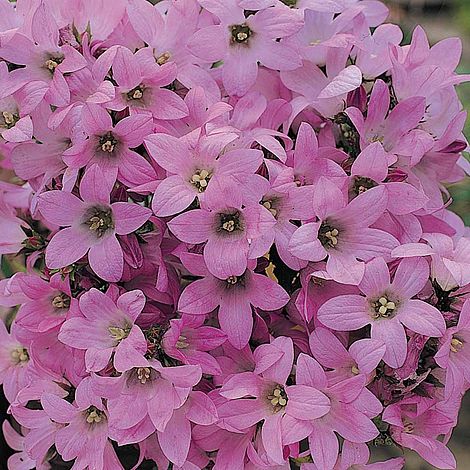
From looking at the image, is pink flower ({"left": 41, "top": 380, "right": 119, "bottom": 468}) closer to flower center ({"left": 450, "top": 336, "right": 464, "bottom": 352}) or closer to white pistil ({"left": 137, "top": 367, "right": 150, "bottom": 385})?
white pistil ({"left": 137, "top": 367, "right": 150, "bottom": 385})

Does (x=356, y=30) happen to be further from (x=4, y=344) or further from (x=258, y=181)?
(x=4, y=344)

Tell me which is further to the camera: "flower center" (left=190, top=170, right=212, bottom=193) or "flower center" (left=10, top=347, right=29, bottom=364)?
"flower center" (left=10, top=347, right=29, bottom=364)

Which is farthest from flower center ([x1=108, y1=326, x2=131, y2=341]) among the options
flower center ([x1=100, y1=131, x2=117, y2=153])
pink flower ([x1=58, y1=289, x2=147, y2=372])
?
flower center ([x1=100, y1=131, x2=117, y2=153])

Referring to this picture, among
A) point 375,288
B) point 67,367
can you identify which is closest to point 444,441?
point 375,288

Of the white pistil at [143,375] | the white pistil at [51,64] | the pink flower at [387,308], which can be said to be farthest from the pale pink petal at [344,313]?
the white pistil at [51,64]

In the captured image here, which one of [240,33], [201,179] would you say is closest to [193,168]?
[201,179]

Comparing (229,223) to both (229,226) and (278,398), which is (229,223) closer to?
(229,226)
